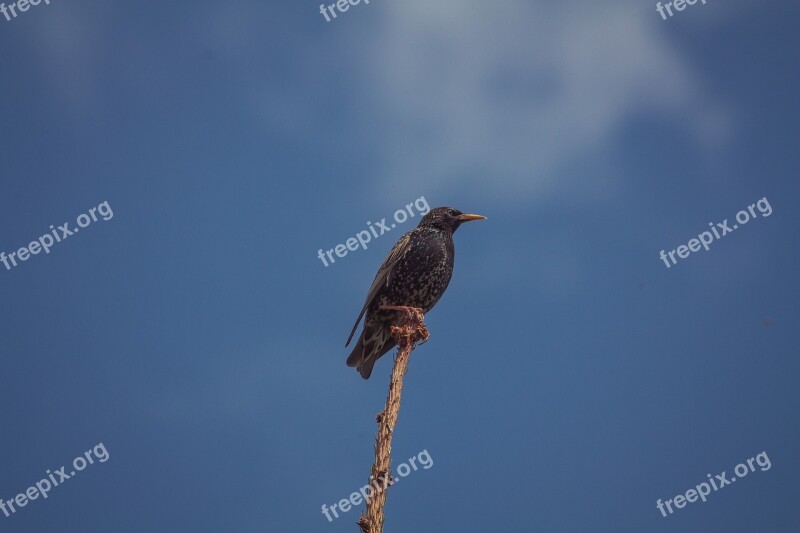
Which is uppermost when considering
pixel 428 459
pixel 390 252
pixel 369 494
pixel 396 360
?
pixel 390 252

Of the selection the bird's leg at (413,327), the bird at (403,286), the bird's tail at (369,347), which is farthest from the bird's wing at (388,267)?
the bird's leg at (413,327)

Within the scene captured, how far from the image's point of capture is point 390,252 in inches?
309

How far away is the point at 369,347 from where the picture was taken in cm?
764

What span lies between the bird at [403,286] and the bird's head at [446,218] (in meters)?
0.09

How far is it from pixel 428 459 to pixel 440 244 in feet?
8.53

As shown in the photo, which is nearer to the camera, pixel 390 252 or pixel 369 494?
pixel 369 494

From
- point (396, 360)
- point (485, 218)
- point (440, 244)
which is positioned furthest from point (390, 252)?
point (396, 360)

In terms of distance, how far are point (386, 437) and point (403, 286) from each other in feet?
8.76

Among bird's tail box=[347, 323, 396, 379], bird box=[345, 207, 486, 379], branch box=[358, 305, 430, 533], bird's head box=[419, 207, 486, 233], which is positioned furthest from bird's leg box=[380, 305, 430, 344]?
bird's head box=[419, 207, 486, 233]

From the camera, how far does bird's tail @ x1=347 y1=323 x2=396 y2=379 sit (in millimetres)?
7590

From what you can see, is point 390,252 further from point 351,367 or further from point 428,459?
point 428,459

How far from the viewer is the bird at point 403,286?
750 cm

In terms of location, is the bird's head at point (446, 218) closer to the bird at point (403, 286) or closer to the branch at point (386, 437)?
the bird at point (403, 286)

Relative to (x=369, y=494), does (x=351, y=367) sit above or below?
above
